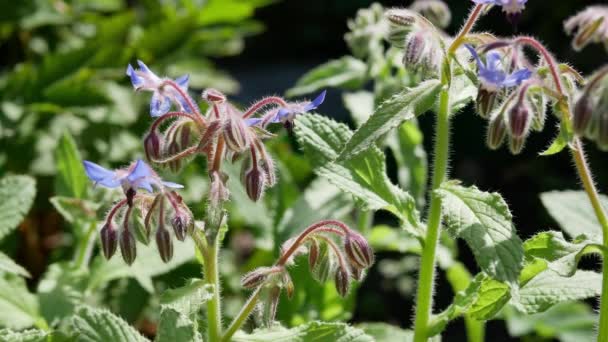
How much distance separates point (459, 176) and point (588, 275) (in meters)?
2.88

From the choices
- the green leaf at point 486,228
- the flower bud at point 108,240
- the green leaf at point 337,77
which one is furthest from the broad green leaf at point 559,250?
the green leaf at point 337,77

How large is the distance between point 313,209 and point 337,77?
33 cm

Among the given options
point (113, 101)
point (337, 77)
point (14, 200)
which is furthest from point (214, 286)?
point (113, 101)

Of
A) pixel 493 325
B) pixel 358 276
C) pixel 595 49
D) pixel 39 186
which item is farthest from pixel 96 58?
pixel 595 49

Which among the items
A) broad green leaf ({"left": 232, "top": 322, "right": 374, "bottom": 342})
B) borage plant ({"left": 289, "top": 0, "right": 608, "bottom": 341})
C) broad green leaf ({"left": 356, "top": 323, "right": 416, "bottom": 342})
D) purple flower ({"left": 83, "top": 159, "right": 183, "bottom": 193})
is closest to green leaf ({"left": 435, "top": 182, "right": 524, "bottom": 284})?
borage plant ({"left": 289, "top": 0, "right": 608, "bottom": 341})

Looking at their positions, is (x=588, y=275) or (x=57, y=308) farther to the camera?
(x=57, y=308)

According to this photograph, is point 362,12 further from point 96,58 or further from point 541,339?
point 541,339

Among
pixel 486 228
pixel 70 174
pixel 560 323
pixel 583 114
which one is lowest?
pixel 560 323

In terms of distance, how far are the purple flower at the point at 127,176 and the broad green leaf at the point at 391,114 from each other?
27cm

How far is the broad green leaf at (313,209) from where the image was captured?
7.23 ft

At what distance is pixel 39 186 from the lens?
282 centimetres

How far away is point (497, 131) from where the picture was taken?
1.35 metres

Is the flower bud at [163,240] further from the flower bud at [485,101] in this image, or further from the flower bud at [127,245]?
the flower bud at [485,101]

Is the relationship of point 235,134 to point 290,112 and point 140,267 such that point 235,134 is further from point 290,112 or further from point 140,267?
point 140,267
